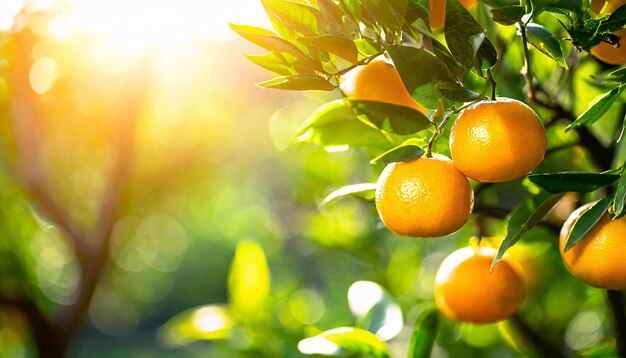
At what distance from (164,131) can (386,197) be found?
11.2 ft

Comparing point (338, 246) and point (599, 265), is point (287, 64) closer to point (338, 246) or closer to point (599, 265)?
point (599, 265)

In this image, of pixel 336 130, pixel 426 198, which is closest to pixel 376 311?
pixel 336 130

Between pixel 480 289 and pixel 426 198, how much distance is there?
0.21m

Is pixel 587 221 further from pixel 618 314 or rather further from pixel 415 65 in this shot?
pixel 618 314

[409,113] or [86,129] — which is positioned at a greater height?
[409,113]

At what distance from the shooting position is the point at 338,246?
1.25 m

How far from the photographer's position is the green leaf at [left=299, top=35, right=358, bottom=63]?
1.35 ft

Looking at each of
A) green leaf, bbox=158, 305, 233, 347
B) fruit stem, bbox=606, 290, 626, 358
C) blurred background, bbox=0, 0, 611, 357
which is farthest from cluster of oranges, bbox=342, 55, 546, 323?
green leaf, bbox=158, 305, 233, 347

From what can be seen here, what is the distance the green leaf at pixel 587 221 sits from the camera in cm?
44

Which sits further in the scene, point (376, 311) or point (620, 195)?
point (376, 311)

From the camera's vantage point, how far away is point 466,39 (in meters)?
0.42

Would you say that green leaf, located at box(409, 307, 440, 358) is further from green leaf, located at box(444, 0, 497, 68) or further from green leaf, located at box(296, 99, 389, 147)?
green leaf, located at box(444, 0, 497, 68)

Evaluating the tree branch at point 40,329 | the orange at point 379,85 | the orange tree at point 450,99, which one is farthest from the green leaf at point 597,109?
the tree branch at point 40,329

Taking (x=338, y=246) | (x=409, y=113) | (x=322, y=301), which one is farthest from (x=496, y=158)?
(x=322, y=301)
